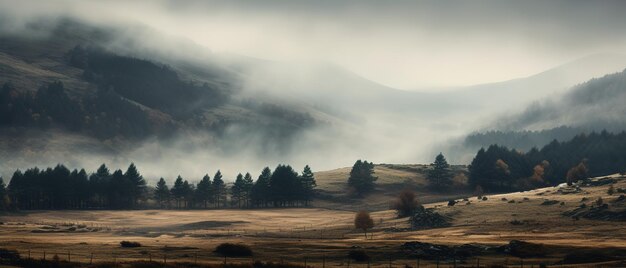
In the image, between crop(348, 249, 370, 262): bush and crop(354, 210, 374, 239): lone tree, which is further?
crop(354, 210, 374, 239): lone tree

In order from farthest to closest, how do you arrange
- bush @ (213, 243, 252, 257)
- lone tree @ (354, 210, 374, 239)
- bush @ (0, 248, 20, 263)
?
lone tree @ (354, 210, 374, 239)
bush @ (213, 243, 252, 257)
bush @ (0, 248, 20, 263)

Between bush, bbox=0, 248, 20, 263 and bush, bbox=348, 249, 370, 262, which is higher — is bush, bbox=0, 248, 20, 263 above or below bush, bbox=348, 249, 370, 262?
above

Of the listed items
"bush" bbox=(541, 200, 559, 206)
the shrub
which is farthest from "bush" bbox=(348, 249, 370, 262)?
"bush" bbox=(541, 200, 559, 206)

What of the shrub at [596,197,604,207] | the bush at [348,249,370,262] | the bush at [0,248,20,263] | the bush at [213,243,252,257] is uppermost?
the shrub at [596,197,604,207]

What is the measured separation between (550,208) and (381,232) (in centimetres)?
4434

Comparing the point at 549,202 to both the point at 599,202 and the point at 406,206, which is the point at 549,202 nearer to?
the point at 599,202

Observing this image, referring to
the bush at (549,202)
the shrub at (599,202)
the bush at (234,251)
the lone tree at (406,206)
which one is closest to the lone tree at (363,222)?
the lone tree at (406,206)

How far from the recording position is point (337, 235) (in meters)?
157

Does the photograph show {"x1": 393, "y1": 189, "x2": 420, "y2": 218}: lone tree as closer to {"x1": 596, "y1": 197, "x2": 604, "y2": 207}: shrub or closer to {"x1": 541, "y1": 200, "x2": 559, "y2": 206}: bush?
{"x1": 541, "y1": 200, "x2": 559, "y2": 206}: bush

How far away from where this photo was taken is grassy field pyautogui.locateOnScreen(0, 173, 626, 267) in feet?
330

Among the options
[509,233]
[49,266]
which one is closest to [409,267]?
[49,266]

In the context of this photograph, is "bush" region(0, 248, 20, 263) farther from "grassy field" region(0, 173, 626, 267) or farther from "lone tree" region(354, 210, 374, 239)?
"lone tree" region(354, 210, 374, 239)

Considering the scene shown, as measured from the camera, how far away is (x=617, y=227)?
133375 millimetres

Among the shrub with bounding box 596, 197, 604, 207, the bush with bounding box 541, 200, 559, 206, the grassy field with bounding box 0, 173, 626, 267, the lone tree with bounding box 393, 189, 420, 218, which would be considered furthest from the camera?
the lone tree with bounding box 393, 189, 420, 218
